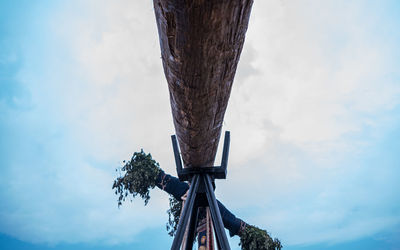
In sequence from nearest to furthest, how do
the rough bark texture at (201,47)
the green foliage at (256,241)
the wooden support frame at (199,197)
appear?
1. the rough bark texture at (201,47)
2. the wooden support frame at (199,197)
3. the green foliage at (256,241)

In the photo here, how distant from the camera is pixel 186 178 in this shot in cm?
233

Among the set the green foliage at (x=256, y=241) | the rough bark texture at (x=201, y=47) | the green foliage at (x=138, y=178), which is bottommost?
the rough bark texture at (x=201, y=47)

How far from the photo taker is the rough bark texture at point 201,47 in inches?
26.1

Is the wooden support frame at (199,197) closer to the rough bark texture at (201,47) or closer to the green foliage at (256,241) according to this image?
the rough bark texture at (201,47)

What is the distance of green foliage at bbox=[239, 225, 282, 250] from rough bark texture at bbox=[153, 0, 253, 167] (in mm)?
8252

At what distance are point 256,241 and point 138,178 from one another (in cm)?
536

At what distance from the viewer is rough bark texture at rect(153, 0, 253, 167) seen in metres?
0.66

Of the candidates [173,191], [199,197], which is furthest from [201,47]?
[173,191]

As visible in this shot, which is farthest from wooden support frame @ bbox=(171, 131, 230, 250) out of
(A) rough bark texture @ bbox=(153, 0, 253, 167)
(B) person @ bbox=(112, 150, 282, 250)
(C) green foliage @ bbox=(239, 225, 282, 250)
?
(C) green foliage @ bbox=(239, 225, 282, 250)

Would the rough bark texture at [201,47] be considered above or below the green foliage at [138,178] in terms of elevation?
below

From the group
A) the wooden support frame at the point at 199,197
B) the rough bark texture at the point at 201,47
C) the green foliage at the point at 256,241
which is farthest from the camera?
the green foliage at the point at 256,241

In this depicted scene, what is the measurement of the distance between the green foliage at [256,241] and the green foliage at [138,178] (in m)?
4.28

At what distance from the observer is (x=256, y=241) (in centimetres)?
789

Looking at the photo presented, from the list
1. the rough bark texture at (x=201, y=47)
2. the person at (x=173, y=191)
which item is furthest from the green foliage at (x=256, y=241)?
the rough bark texture at (x=201, y=47)
